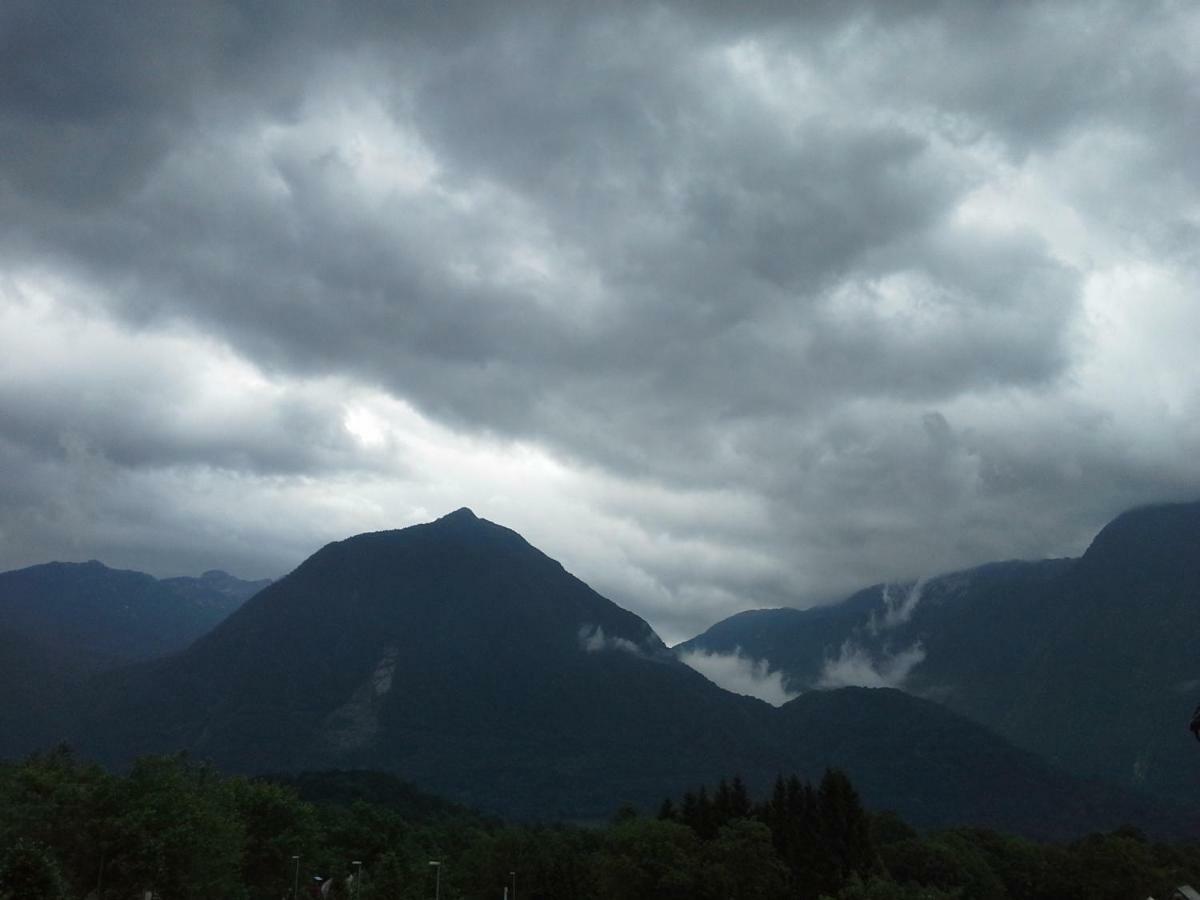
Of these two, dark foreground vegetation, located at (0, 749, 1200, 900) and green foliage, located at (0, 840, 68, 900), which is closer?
green foliage, located at (0, 840, 68, 900)

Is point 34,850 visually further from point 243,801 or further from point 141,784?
point 243,801

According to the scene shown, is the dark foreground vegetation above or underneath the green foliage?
underneath

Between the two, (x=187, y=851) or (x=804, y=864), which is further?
(x=804, y=864)

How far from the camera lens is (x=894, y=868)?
486ft

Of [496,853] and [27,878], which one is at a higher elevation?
[27,878]

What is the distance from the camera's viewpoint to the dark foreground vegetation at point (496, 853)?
94.4 metres

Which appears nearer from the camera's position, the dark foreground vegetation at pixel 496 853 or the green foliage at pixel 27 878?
the green foliage at pixel 27 878

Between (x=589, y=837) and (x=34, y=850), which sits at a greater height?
(x=34, y=850)

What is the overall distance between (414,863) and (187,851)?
6231 centimetres

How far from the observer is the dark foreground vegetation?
94.4 meters

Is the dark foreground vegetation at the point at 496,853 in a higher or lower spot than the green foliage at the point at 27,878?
lower

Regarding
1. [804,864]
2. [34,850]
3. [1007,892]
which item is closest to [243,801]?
[804,864]

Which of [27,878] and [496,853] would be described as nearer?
[27,878]

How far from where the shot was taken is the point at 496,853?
5492 inches
